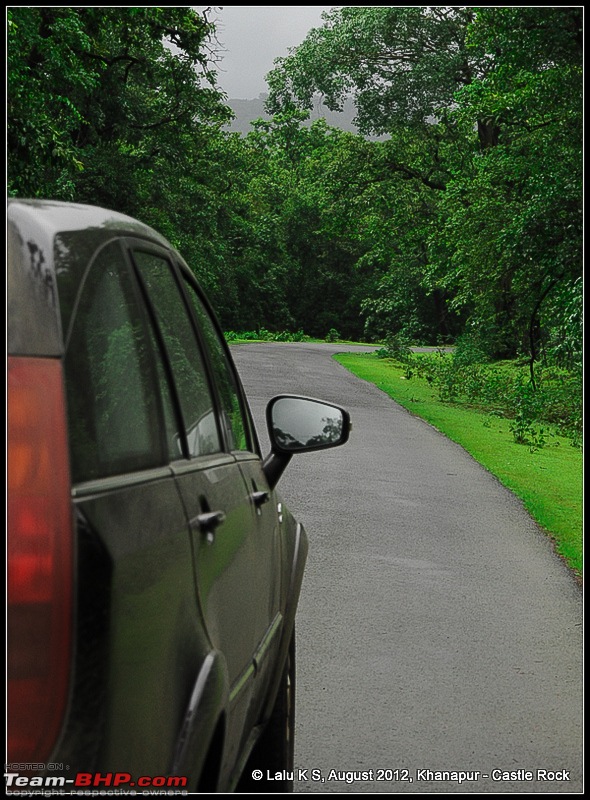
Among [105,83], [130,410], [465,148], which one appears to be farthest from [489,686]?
[465,148]

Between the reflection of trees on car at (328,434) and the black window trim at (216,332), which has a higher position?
the black window trim at (216,332)

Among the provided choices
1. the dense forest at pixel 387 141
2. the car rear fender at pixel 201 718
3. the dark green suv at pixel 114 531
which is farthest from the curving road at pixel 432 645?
the dense forest at pixel 387 141

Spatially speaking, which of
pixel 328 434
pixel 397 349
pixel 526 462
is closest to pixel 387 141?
pixel 397 349

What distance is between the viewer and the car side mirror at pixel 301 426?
4.36m

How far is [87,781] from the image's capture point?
1.77 meters

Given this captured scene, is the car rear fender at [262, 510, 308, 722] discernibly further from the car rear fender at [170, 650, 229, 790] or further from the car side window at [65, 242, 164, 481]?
the car side window at [65, 242, 164, 481]

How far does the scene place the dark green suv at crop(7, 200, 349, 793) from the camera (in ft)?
5.61

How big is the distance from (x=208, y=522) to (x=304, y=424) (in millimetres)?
1863

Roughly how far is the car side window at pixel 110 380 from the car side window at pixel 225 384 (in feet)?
3.04

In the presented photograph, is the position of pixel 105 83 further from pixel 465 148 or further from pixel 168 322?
pixel 168 322

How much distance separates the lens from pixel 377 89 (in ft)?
124

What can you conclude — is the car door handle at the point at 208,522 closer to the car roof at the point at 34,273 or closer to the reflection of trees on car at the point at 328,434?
the car roof at the point at 34,273

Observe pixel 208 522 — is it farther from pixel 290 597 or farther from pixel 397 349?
pixel 397 349

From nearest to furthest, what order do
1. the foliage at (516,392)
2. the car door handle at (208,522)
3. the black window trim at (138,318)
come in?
the black window trim at (138,318)
the car door handle at (208,522)
the foliage at (516,392)
